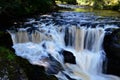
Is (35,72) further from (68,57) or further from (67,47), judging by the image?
(67,47)

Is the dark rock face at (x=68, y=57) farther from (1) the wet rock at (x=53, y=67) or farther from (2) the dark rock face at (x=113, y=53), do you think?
(2) the dark rock face at (x=113, y=53)

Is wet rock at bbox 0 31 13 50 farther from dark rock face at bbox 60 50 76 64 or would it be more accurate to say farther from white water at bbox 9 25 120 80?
dark rock face at bbox 60 50 76 64

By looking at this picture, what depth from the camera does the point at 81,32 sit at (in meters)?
13.3

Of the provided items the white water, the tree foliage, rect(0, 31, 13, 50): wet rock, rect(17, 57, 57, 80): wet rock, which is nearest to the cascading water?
the white water

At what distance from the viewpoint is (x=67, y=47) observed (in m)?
13.1

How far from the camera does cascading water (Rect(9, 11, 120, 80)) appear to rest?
10562mm

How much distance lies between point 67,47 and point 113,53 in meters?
2.48

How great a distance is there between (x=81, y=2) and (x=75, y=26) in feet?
83.2

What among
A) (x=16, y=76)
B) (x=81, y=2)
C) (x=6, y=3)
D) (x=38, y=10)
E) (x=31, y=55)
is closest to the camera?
(x=16, y=76)

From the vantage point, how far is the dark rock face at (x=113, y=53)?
458 inches

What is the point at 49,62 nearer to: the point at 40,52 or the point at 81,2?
the point at 40,52

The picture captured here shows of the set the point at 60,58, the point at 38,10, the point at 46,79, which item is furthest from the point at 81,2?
the point at 46,79

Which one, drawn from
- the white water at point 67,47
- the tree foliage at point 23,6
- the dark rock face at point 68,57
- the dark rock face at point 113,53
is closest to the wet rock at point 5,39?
the white water at point 67,47

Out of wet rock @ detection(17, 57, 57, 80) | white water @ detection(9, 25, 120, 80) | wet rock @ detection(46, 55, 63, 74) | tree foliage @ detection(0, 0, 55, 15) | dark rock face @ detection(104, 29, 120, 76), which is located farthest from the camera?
tree foliage @ detection(0, 0, 55, 15)
